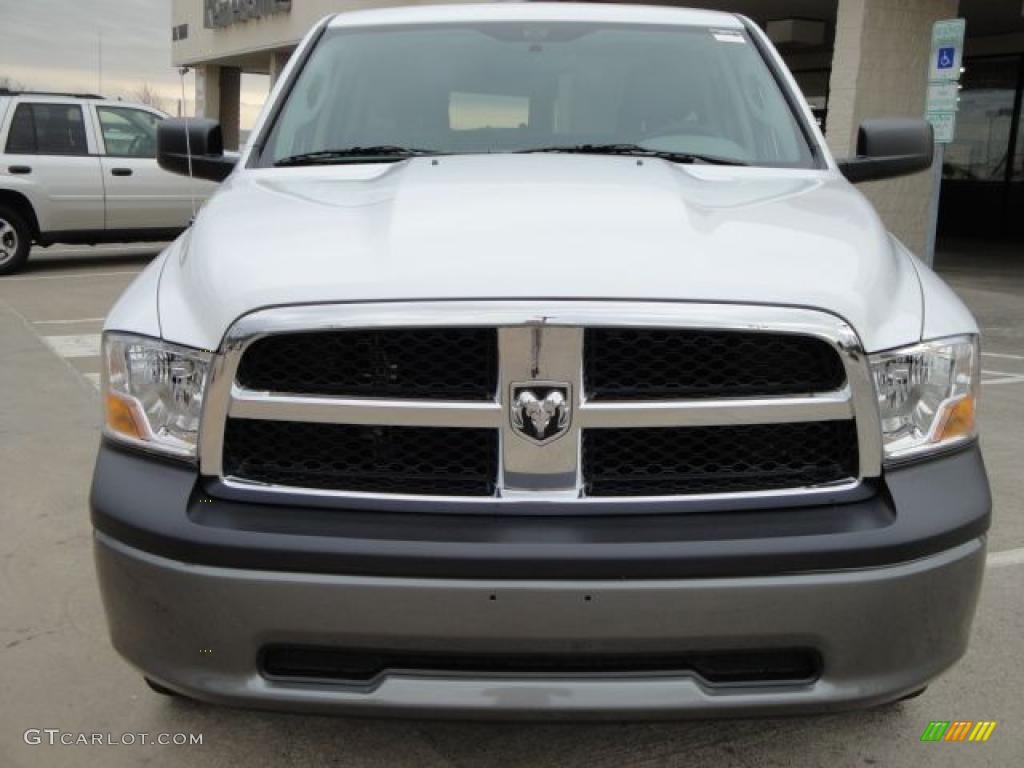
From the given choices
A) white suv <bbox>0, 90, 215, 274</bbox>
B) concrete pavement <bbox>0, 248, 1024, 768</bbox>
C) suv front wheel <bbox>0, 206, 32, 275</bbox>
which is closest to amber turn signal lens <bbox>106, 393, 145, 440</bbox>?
concrete pavement <bbox>0, 248, 1024, 768</bbox>

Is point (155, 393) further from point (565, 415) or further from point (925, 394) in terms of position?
point (925, 394)

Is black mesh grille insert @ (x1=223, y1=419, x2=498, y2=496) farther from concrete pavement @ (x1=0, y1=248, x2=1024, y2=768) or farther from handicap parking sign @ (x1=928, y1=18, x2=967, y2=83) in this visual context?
handicap parking sign @ (x1=928, y1=18, x2=967, y2=83)

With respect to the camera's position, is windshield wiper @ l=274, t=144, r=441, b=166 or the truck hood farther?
windshield wiper @ l=274, t=144, r=441, b=166

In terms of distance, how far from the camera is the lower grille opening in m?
1.90

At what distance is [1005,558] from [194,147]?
3.28m

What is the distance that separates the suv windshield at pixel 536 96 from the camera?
3.17 metres

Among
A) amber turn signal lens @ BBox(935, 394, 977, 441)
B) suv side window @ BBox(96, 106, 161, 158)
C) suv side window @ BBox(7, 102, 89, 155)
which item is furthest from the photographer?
suv side window @ BBox(96, 106, 161, 158)

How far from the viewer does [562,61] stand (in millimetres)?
3451

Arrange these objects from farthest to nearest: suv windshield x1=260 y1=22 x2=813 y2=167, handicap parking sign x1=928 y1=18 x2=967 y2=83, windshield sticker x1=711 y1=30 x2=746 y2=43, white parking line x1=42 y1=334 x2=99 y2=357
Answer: handicap parking sign x1=928 y1=18 x2=967 y2=83, white parking line x1=42 y1=334 x2=99 y2=357, windshield sticker x1=711 y1=30 x2=746 y2=43, suv windshield x1=260 y1=22 x2=813 y2=167

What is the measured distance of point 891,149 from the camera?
3383mm

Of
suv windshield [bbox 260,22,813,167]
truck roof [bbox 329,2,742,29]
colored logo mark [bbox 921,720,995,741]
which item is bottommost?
colored logo mark [bbox 921,720,995,741]

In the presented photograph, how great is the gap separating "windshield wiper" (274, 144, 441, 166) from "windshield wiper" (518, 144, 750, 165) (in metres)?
0.35

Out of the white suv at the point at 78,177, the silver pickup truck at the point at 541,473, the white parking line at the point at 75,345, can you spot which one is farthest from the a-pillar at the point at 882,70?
the silver pickup truck at the point at 541,473

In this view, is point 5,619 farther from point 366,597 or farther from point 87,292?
point 87,292
